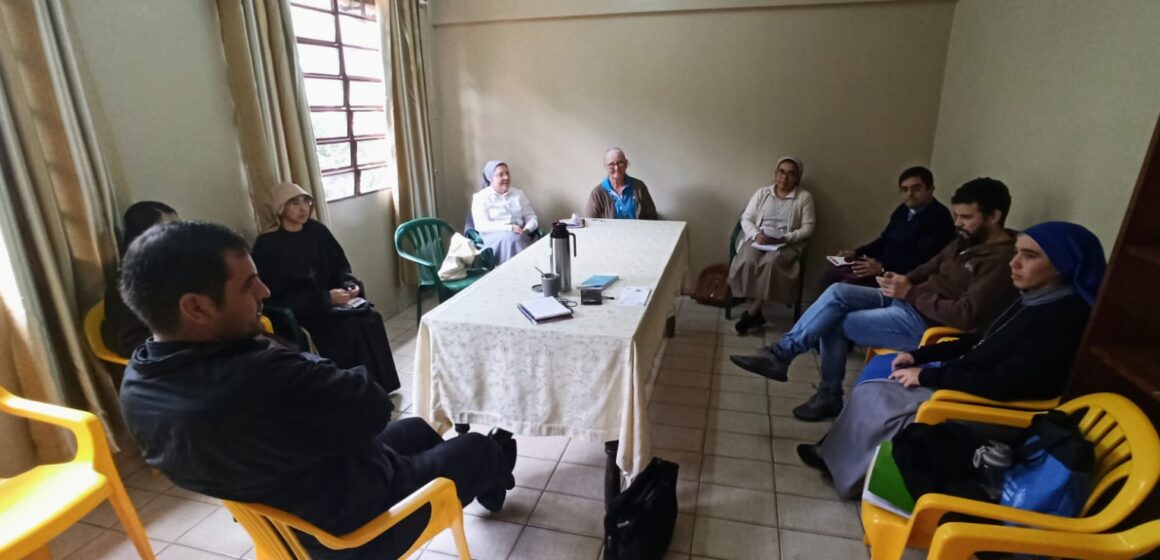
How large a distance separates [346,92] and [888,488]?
11.7ft

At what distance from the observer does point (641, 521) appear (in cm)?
164

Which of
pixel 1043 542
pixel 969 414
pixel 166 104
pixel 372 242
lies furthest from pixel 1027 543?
pixel 372 242

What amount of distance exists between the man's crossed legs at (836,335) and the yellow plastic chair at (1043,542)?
47.8 inches

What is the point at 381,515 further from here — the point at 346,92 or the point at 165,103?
the point at 346,92

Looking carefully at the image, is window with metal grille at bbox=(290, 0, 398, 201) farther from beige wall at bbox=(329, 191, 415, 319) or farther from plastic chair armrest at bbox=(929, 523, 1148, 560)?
plastic chair armrest at bbox=(929, 523, 1148, 560)

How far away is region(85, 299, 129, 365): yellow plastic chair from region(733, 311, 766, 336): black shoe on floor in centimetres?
310

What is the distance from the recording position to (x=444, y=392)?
186 centimetres

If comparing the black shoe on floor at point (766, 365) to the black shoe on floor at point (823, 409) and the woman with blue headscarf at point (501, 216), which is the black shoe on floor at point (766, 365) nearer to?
the black shoe on floor at point (823, 409)

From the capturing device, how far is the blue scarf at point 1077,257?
1.55 metres

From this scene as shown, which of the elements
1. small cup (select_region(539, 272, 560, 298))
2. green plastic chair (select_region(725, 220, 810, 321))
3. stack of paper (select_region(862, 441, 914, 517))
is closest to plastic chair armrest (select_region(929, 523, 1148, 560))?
stack of paper (select_region(862, 441, 914, 517))

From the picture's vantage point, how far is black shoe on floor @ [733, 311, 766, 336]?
11.8 ft

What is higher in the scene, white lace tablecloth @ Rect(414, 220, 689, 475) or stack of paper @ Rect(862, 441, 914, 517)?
white lace tablecloth @ Rect(414, 220, 689, 475)

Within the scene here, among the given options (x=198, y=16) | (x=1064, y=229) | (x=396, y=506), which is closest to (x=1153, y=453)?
(x=1064, y=229)

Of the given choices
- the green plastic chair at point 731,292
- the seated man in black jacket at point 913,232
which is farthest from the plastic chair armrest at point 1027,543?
the green plastic chair at point 731,292
